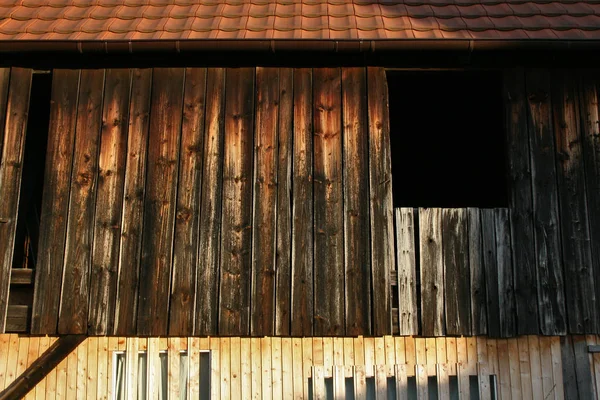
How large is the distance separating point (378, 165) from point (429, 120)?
3041mm

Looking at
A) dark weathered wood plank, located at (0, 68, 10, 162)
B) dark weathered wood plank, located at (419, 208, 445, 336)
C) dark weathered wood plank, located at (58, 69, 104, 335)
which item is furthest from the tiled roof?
dark weathered wood plank, located at (419, 208, 445, 336)

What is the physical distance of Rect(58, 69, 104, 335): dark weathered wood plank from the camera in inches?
246

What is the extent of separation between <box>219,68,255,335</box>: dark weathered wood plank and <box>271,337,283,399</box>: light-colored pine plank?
1.02ft

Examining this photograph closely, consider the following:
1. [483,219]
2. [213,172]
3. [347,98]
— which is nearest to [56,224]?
[213,172]

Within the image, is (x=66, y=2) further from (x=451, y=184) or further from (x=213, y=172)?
(x=451, y=184)

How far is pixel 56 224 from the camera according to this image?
21.1 feet

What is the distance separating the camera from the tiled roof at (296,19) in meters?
6.61

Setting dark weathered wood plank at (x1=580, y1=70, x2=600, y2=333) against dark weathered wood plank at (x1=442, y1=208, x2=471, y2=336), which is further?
dark weathered wood plank at (x1=580, y1=70, x2=600, y2=333)

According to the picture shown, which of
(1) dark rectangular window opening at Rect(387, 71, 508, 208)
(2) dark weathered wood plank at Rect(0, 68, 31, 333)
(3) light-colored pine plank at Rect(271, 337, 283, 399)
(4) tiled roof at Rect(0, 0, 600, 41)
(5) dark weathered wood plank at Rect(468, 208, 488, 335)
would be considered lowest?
(3) light-colored pine plank at Rect(271, 337, 283, 399)

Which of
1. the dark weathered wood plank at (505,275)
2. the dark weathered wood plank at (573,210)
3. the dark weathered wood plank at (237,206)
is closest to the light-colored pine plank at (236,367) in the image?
the dark weathered wood plank at (237,206)

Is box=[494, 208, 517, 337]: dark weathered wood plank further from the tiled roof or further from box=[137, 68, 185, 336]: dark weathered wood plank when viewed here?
box=[137, 68, 185, 336]: dark weathered wood plank

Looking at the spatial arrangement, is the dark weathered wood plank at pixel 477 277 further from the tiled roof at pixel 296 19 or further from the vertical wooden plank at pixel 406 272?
the tiled roof at pixel 296 19

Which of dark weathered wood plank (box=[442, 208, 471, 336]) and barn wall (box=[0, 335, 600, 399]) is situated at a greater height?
dark weathered wood plank (box=[442, 208, 471, 336])

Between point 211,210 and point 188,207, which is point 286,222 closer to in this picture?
point 211,210
